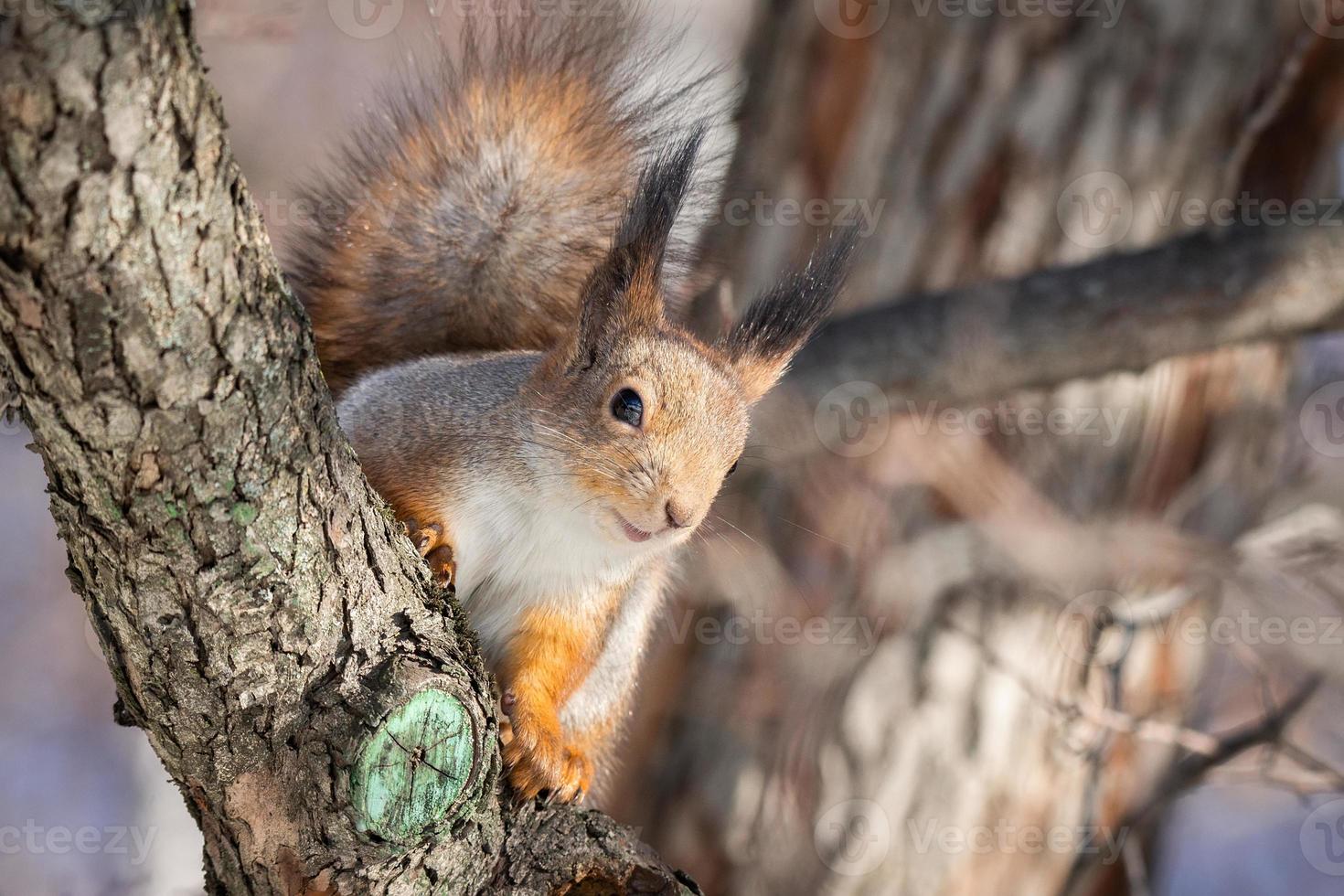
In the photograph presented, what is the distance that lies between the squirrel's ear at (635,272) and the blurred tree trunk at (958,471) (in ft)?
4.27

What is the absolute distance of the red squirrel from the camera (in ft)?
6.33

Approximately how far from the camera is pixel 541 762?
187 centimetres

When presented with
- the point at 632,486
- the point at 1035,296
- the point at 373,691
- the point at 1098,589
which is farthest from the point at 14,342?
the point at 1098,589

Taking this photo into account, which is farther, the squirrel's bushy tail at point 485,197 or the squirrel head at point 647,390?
the squirrel's bushy tail at point 485,197

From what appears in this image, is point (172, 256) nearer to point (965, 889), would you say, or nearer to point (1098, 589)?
point (1098, 589)

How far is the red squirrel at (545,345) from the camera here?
1.93m

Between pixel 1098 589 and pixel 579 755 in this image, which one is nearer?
pixel 579 755

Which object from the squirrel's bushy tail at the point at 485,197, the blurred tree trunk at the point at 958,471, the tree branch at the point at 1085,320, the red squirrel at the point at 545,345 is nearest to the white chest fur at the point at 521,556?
the red squirrel at the point at 545,345

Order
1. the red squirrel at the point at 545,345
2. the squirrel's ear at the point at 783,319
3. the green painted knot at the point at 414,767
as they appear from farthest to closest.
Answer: the squirrel's ear at the point at 783,319, the red squirrel at the point at 545,345, the green painted knot at the point at 414,767

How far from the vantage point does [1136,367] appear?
2.88m

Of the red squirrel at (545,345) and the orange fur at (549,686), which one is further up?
the red squirrel at (545,345)

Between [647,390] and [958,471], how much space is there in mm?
1645

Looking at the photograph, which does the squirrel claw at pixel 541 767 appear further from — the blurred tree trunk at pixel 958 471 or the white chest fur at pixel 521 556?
the blurred tree trunk at pixel 958 471

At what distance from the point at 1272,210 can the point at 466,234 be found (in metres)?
2.46
